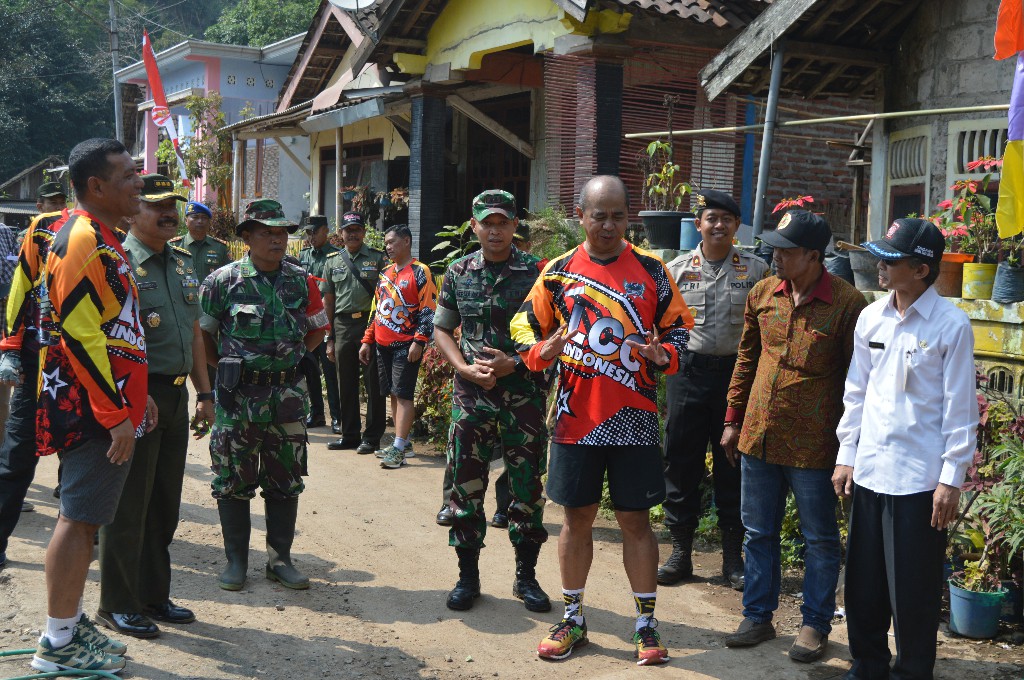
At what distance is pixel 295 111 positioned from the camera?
1636 centimetres

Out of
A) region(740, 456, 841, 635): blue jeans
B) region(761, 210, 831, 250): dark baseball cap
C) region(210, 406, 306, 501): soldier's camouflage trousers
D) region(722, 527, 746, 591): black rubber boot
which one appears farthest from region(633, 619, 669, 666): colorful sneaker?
region(210, 406, 306, 501): soldier's camouflage trousers

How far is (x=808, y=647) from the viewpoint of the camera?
4.53m

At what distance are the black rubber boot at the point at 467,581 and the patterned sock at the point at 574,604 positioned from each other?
0.78 meters

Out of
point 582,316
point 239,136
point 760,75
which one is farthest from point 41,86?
point 582,316

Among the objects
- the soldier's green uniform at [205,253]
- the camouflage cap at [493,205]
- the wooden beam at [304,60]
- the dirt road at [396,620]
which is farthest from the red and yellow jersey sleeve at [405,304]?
the wooden beam at [304,60]

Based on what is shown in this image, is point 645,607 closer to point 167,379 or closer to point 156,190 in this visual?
point 167,379

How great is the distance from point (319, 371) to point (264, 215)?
17.9 feet

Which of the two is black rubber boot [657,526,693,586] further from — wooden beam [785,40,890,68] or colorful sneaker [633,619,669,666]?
wooden beam [785,40,890,68]

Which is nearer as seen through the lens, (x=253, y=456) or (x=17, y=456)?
(x=253, y=456)

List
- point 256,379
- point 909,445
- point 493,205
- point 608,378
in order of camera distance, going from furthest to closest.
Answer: point 256,379, point 493,205, point 608,378, point 909,445

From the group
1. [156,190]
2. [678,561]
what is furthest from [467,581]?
[156,190]

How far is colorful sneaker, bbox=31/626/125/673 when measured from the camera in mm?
4160

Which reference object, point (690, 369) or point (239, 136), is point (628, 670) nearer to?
point (690, 369)

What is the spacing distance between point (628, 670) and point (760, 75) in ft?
17.9
